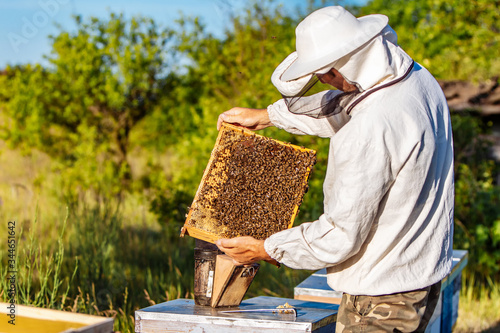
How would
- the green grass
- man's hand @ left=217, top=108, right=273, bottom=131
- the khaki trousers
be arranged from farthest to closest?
the green grass < man's hand @ left=217, top=108, right=273, bottom=131 < the khaki trousers

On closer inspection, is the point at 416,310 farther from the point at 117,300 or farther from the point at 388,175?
the point at 117,300

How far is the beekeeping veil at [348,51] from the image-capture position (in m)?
2.16

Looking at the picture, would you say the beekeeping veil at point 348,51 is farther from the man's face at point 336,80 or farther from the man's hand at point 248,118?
the man's hand at point 248,118

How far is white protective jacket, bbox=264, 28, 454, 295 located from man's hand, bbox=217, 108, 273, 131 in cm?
86

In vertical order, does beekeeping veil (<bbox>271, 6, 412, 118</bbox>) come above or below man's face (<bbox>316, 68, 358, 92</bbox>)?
above

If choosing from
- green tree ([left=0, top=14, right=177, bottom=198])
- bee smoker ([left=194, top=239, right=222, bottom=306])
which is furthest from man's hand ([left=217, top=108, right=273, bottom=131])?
green tree ([left=0, top=14, right=177, bottom=198])

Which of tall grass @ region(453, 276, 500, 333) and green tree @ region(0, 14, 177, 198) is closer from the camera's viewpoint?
tall grass @ region(453, 276, 500, 333)

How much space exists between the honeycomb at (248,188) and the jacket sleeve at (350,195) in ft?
1.94

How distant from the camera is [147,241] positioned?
21.2 ft

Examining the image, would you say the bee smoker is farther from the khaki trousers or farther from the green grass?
the green grass

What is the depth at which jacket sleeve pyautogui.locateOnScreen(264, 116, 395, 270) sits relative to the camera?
81.4 inches

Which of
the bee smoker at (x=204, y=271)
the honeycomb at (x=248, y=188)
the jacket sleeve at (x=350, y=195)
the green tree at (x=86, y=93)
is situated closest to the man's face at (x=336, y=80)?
the jacket sleeve at (x=350, y=195)

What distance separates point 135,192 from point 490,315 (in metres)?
5.44

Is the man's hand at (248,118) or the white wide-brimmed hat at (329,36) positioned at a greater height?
the white wide-brimmed hat at (329,36)
